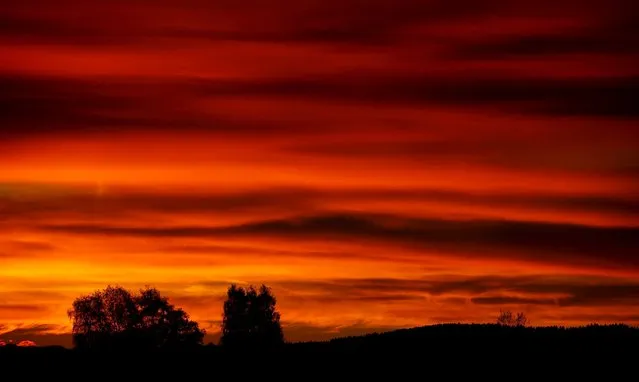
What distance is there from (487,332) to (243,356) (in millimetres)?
13207

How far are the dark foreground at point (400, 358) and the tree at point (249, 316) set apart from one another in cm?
3572

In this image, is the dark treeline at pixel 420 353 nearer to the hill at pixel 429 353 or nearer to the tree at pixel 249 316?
the hill at pixel 429 353

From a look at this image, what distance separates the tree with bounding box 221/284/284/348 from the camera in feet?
341

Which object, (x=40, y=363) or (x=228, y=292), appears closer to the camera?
(x=40, y=363)

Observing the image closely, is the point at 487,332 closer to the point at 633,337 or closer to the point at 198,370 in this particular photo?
the point at 633,337

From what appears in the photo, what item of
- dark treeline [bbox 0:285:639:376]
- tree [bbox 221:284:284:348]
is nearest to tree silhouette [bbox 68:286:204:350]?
tree [bbox 221:284:284:348]

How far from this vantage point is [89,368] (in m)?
63.2

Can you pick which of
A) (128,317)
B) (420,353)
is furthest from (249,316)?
(420,353)

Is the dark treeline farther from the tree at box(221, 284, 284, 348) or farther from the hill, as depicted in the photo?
the tree at box(221, 284, 284, 348)

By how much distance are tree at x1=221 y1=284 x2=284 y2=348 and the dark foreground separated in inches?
1406

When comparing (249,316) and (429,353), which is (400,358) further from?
(249,316)

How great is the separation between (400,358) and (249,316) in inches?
1813

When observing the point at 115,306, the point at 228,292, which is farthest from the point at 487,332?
the point at 115,306

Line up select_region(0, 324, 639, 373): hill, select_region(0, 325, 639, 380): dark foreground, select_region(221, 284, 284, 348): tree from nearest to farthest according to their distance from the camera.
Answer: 1. select_region(0, 325, 639, 380): dark foreground
2. select_region(0, 324, 639, 373): hill
3. select_region(221, 284, 284, 348): tree
